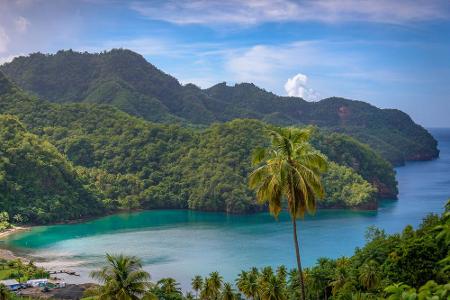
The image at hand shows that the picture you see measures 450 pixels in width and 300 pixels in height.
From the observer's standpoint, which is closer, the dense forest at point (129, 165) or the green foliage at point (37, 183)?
the green foliage at point (37, 183)

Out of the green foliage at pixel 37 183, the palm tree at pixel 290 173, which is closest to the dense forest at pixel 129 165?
the green foliage at pixel 37 183

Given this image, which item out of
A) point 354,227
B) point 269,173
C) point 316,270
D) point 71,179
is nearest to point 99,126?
point 71,179

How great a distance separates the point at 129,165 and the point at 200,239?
45.1 m

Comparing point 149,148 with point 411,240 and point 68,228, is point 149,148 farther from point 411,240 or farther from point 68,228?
point 411,240

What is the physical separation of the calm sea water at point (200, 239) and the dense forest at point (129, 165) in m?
4.55

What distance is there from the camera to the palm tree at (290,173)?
54.4 feet

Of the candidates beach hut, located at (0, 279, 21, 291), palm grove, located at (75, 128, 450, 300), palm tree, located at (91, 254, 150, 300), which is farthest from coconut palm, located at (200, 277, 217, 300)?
beach hut, located at (0, 279, 21, 291)

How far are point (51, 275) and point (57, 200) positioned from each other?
39.1 metres

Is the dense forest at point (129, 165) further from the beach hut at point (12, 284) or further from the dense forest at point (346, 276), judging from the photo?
the dense forest at point (346, 276)

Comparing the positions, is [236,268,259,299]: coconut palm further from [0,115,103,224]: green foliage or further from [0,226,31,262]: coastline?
[0,115,103,224]: green foliage

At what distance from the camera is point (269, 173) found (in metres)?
16.9

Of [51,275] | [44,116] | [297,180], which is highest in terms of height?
[44,116]

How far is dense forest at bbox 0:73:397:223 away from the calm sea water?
4547 millimetres

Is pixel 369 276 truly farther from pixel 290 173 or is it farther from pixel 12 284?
pixel 12 284
